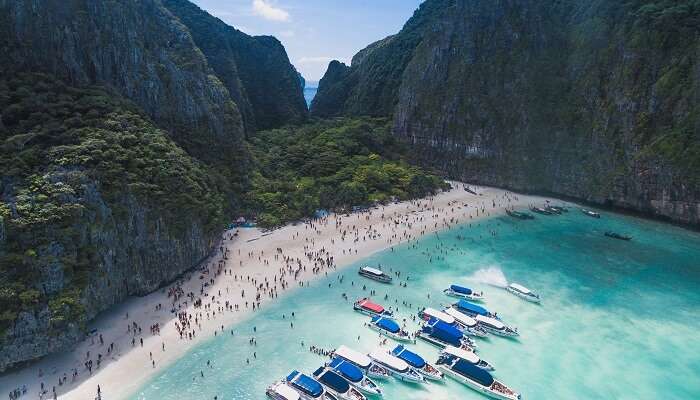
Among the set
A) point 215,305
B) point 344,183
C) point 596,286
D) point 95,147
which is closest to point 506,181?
point 344,183

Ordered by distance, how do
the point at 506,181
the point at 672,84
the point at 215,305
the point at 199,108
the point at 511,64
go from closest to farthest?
the point at 215,305 < the point at 199,108 < the point at 672,84 < the point at 506,181 < the point at 511,64

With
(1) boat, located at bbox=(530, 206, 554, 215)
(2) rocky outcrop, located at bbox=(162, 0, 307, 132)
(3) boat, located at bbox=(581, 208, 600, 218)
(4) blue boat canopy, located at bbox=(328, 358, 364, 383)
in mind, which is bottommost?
(4) blue boat canopy, located at bbox=(328, 358, 364, 383)

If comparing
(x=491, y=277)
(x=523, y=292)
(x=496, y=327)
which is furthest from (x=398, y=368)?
(x=491, y=277)

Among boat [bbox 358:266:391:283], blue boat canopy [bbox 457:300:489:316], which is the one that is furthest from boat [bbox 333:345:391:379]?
boat [bbox 358:266:391:283]

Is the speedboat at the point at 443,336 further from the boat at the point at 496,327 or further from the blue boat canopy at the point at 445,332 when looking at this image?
the boat at the point at 496,327

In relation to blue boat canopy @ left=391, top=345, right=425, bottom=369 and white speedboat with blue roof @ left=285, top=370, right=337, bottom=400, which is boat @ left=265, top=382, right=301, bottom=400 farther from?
blue boat canopy @ left=391, top=345, right=425, bottom=369

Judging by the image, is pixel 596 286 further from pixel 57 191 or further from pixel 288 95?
pixel 288 95

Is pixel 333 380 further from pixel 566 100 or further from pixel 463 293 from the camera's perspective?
pixel 566 100
